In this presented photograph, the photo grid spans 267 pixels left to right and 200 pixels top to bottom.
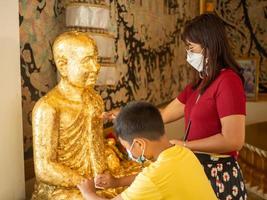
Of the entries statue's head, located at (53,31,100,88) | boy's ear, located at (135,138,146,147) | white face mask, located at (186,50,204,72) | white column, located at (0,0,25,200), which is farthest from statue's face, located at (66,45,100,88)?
boy's ear, located at (135,138,146,147)

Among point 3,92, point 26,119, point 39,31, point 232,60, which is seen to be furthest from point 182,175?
point 39,31

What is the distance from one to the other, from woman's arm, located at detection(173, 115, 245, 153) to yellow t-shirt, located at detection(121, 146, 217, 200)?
0.31 m

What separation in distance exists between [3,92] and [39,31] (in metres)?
0.48

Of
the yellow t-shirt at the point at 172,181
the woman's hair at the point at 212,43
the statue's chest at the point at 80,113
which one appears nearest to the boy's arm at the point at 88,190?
the yellow t-shirt at the point at 172,181

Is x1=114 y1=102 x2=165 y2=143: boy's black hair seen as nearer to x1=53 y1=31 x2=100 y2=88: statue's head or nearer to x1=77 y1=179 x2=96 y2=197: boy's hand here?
x1=77 y1=179 x2=96 y2=197: boy's hand

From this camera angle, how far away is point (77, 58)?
147 cm

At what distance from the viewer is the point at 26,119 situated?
1772 mm

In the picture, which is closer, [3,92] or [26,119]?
[3,92]

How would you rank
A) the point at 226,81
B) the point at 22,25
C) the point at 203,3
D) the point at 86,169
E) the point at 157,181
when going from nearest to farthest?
the point at 157,181, the point at 226,81, the point at 86,169, the point at 22,25, the point at 203,3

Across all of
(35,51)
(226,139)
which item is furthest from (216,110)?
(35,51)

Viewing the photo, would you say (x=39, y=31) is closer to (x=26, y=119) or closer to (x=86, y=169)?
(x=26, y=119)

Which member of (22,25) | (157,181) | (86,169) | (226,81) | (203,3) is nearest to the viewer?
(157,181)

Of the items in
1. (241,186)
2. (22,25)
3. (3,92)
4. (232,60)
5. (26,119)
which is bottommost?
(241,186)

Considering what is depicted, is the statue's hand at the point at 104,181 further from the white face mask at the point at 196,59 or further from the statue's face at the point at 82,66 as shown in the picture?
the white face mask at the point at 196,59
